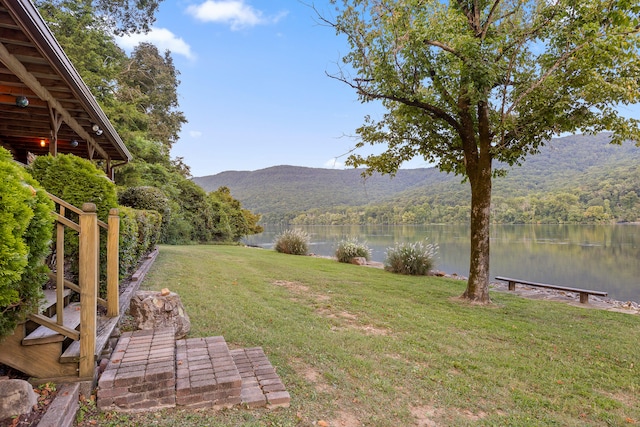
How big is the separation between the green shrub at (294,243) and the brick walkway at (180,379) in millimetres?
12976

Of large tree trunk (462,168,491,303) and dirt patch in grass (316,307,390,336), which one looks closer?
dirt patch in grass (316,307,390,336)

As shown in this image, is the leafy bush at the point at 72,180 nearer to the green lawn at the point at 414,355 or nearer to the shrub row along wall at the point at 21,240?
the shrub row along wall at the point at 21,240

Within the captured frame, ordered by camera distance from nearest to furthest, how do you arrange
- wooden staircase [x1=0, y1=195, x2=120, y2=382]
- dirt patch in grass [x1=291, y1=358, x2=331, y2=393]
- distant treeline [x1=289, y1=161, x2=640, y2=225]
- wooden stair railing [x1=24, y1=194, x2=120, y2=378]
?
1. wooden staircase [x1=0, y1=195, x2=120, y2=382]
2. wooden stair railing [x1=24, y1=194, x2=120, y2=378]
3. dirt patch in grass [x1=291, y1=358, x2=331, y2=393]
4. distant treeline [x1=289, y1=161, x2=640, y2=225]

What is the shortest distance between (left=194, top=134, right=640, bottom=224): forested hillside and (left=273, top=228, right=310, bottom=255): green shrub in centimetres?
623

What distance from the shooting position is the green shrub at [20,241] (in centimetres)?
177

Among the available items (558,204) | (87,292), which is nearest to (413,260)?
(87,292)

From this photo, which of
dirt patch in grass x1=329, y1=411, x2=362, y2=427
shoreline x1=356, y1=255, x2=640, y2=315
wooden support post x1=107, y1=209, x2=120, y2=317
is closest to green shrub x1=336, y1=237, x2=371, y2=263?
shoreline x1=356, y1=255, x2=640, y2=315

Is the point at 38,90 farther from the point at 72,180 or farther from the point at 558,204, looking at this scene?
the point at 558,204

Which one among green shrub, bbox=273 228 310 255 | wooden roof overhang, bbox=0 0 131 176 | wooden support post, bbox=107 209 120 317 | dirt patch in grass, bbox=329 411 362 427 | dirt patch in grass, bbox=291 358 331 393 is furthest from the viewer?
green shrub, bbox=273 228 310 255

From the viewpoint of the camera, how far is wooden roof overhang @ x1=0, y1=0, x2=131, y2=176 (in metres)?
3.47

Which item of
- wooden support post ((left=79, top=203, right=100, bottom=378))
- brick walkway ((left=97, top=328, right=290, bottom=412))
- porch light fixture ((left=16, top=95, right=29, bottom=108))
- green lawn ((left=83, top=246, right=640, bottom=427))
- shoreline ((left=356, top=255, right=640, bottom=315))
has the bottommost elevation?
shoreline ((left=356, top=255, right=640, bottom=315))

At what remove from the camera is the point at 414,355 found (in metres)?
4.14

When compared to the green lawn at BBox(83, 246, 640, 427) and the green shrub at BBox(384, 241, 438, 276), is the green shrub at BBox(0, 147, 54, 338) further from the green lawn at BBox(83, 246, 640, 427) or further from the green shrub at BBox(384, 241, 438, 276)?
the green shrub at BBox(384, 241, 438, 276)

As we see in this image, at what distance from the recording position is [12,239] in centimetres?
178
